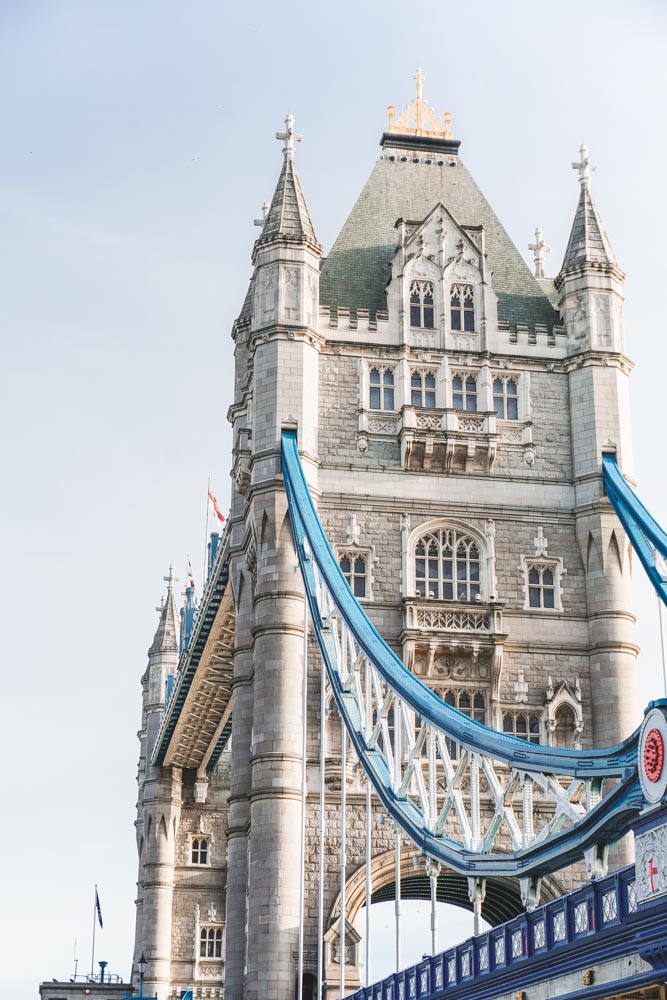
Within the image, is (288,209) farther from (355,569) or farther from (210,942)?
(210,942)

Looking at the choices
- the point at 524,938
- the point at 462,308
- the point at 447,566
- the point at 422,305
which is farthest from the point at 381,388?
the point at 524,938

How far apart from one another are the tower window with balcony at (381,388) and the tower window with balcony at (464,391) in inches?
62.5

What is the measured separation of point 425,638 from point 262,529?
4599mm

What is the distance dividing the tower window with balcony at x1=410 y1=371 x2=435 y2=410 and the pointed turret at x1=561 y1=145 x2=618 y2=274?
4.67 metres

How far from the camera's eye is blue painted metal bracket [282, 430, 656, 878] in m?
19.3

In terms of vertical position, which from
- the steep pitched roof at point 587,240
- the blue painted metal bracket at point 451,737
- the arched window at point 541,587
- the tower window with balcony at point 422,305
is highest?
the steep pitched roof at point 587,240

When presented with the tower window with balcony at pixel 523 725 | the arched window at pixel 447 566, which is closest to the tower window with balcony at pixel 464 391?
the arched window at pixel 447 566

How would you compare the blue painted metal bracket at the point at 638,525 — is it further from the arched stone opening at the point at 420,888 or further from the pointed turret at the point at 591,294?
the arched stone opening at the point at 420,888

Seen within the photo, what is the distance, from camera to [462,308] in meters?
40.8

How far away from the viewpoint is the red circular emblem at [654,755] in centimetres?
1611

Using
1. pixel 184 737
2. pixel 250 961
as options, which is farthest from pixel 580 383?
pixel 184 737

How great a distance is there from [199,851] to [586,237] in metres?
34.4

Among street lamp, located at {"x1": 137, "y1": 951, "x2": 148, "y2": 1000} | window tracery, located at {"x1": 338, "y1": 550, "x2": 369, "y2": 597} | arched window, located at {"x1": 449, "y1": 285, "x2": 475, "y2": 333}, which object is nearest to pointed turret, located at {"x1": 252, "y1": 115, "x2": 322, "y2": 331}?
arched window, located at {"x1": 449, "y1": 285, "x2": 475, "y2": 333}

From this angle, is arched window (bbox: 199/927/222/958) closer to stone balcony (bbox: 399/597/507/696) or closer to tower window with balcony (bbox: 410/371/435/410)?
stone balcony (bbox: 399/597/507/696)
